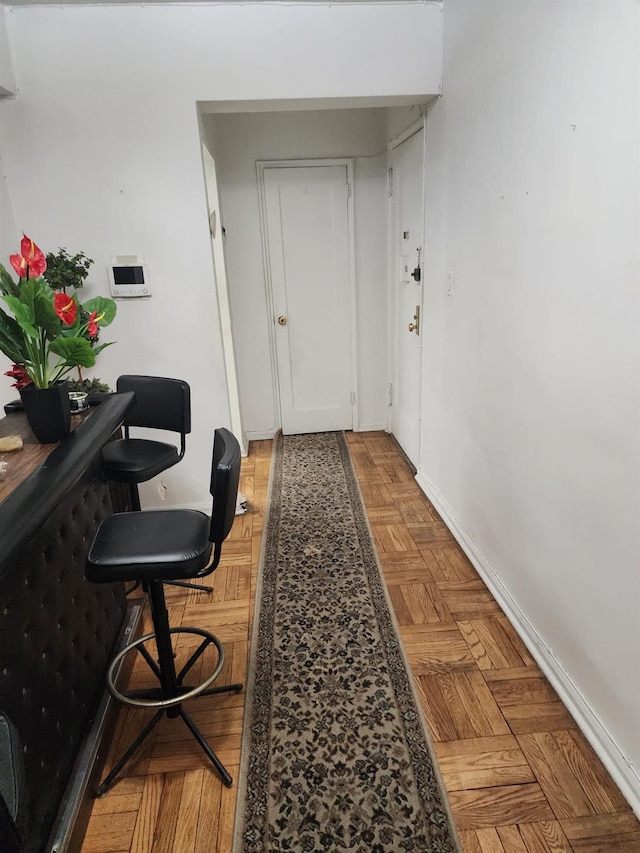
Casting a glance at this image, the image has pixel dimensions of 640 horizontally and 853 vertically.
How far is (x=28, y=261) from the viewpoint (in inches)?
53.8

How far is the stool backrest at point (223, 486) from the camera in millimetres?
1354

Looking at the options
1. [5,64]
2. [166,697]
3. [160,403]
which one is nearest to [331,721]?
[166,697]

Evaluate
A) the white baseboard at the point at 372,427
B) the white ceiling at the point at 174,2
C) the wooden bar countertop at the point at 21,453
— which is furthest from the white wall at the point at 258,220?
the wooden bar countertop at the point at 21,453

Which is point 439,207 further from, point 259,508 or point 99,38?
point 259,508

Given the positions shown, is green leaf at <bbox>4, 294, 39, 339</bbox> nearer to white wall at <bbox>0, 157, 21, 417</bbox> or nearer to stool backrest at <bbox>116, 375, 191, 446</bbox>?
stool backrest at <bbox>116, 375, 191, 446</bbox>

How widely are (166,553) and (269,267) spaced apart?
2889mm

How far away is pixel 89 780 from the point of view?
57.7 inches

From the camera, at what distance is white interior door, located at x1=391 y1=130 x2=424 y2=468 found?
3.08 m

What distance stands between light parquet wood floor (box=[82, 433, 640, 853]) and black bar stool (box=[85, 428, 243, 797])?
3.3 inches

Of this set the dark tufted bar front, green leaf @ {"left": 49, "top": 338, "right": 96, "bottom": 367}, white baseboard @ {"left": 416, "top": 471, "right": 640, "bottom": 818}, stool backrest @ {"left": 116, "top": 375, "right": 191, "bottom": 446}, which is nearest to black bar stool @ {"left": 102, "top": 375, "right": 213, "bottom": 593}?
stool backrest @ {"left": 116, "top": 375, "right": 191, "bottom": 446}

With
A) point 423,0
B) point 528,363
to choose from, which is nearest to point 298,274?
point 423,0

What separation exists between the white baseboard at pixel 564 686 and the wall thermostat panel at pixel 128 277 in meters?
2.07

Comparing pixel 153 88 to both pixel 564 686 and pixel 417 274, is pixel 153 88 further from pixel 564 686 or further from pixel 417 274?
pixel 564 686

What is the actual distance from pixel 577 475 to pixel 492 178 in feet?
4.10
